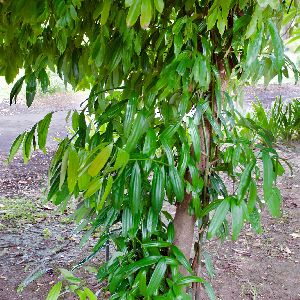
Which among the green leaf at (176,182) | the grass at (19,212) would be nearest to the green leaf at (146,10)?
the green leaf at (176,182)

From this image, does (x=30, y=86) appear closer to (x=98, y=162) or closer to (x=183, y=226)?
(x=98, y=162)

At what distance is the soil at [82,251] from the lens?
6.66 ft

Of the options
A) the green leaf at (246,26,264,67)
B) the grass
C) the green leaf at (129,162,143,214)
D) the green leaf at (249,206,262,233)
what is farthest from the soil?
the green leaf at (246,26,264,67)

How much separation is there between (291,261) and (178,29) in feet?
5.81

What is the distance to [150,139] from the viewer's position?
917mm

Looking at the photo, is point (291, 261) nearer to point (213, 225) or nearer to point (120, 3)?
point (213, 225)

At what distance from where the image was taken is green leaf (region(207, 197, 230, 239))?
3.13 feet

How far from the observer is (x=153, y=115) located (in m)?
1.08

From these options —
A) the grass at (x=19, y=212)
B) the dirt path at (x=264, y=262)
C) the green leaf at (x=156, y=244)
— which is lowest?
the dirt path at (x=264, y=262)

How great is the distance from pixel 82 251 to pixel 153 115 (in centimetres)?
155

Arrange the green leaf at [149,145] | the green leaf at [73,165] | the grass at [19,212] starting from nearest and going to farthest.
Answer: the green leaf at [73,165], the green leaf at [149,145], the grass at [19,212]

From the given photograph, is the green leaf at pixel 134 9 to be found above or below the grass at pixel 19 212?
above

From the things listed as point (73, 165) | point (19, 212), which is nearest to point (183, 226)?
point (73, 165)

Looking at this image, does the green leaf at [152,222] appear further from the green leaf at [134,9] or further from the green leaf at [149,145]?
the green leaf at [134,9]
